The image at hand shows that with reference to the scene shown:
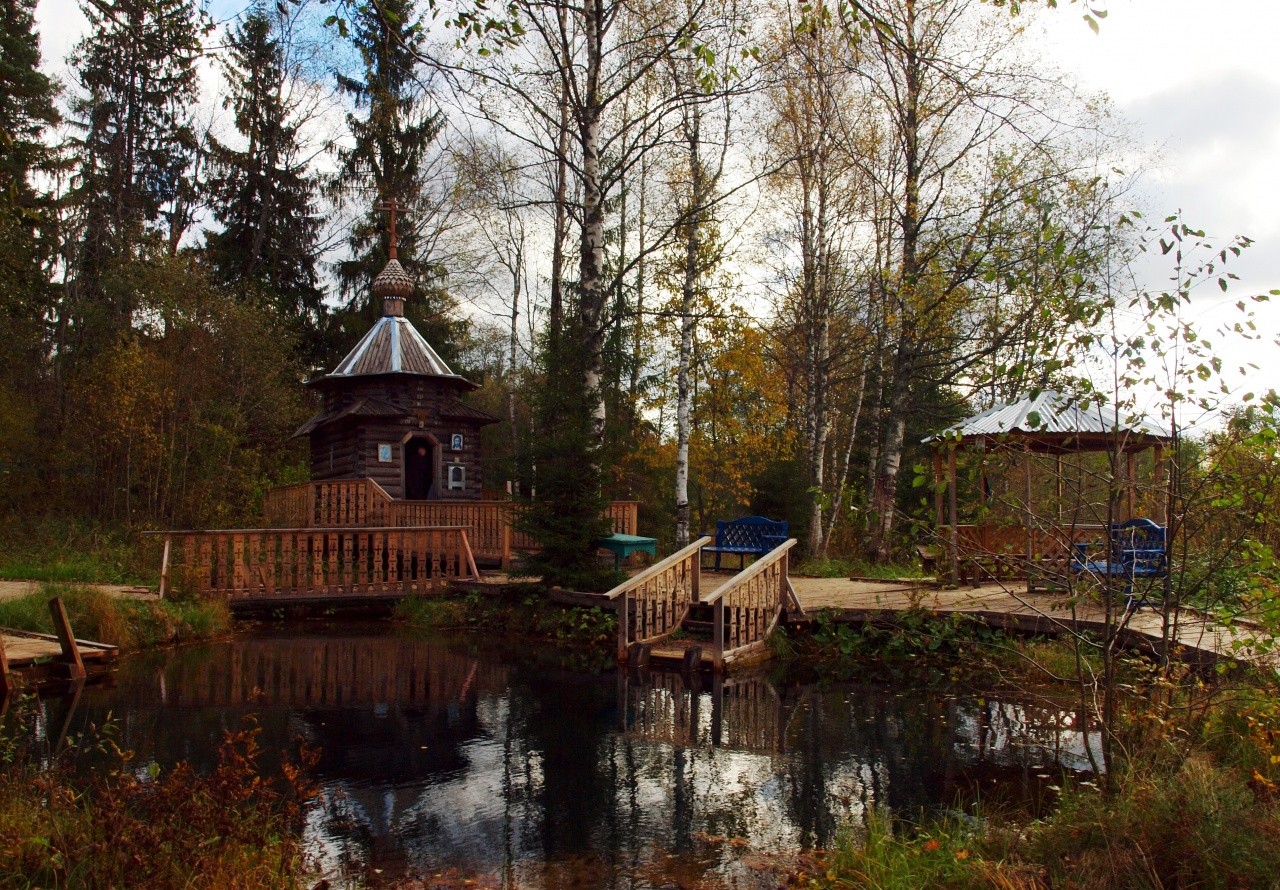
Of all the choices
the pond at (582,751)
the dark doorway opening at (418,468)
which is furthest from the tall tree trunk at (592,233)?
the dark doorway opening at (418,468)

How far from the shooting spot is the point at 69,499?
936 inches

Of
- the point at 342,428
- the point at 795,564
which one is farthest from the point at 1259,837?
the point at 342,428

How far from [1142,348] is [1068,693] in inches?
192

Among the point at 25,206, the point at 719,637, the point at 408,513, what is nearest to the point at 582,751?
the point at 719,637

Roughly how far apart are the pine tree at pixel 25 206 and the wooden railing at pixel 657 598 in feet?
53.5

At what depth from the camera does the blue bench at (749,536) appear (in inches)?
623

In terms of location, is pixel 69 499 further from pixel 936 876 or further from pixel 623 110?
pixel 936 876

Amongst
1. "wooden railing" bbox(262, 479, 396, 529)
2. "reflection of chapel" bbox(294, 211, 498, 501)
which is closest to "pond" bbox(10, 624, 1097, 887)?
"wooden railing" bbox(262, 479, 396, 529)

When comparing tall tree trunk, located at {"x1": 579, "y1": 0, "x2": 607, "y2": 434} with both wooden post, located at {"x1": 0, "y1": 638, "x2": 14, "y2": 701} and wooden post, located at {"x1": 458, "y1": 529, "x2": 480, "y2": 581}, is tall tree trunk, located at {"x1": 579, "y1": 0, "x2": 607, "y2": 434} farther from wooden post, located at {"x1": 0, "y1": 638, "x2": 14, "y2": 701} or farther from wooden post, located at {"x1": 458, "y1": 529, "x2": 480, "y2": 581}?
wooden post, located at {"x1": 0, "y1": 638, "x2": 14, "y2": 701}

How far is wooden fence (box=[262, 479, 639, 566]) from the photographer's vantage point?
1834 cm

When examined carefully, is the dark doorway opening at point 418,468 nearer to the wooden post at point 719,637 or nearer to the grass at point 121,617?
the grass at point 121,617

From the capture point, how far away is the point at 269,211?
1203 inches

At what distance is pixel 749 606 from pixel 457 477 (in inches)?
515

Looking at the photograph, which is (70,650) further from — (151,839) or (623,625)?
(151,839)
